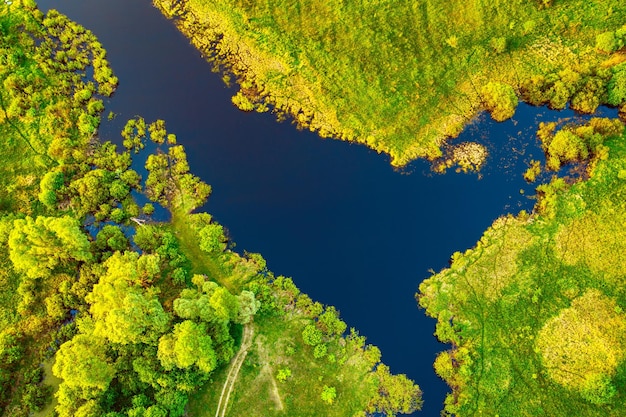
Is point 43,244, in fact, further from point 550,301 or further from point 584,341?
point 584,341

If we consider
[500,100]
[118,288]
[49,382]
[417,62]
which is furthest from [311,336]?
[417,62]

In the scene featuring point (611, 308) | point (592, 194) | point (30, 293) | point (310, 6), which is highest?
point (310, 6)

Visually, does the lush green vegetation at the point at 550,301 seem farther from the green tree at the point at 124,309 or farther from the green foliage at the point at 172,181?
the green foliage at the point at 172,181

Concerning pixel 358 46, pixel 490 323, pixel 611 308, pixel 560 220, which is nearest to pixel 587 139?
pixel 560 220

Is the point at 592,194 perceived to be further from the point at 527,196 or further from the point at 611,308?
the point at 611,308

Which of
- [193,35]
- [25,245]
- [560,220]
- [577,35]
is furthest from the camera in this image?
[193,35]

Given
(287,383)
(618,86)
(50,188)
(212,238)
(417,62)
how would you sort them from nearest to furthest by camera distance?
(287,383) → (212,238) → (50,188) → (618,86) → (417,62)
